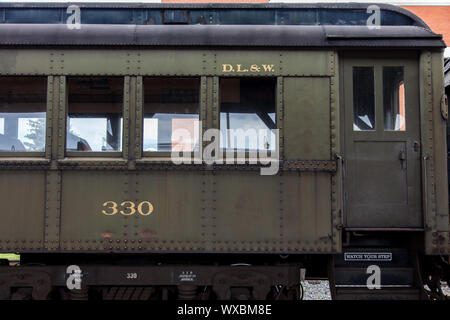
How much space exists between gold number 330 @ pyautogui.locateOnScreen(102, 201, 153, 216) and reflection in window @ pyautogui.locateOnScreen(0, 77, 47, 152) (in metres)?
1.01

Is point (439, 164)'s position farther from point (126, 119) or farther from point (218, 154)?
point (126, 119)

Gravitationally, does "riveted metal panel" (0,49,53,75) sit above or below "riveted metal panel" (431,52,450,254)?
above

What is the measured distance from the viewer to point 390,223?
3.91 m

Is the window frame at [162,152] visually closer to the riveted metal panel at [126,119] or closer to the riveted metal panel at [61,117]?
the riveted metal panel at [126,119]

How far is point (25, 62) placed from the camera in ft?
12.8

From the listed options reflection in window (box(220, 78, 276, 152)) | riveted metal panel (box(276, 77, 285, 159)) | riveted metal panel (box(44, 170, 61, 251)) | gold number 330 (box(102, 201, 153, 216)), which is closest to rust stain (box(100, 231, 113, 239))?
gold number 330 (box(102, 201, 153, 216))

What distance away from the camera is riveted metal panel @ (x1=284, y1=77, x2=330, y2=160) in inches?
152

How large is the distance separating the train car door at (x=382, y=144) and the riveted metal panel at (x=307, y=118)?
29cm

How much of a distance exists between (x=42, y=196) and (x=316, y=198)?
277 centimetres

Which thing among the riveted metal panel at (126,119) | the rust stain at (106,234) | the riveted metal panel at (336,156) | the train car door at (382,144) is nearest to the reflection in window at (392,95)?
the train car door at (382,144)

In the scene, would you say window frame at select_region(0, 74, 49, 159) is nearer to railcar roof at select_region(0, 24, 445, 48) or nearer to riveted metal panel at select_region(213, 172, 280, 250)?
railcar roof at select_region(0, 24, 445, 48)

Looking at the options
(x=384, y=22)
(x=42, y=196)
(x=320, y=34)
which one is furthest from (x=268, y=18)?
(x=42, y=196)

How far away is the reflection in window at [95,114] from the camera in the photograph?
153 inches

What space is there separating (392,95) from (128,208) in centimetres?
308
